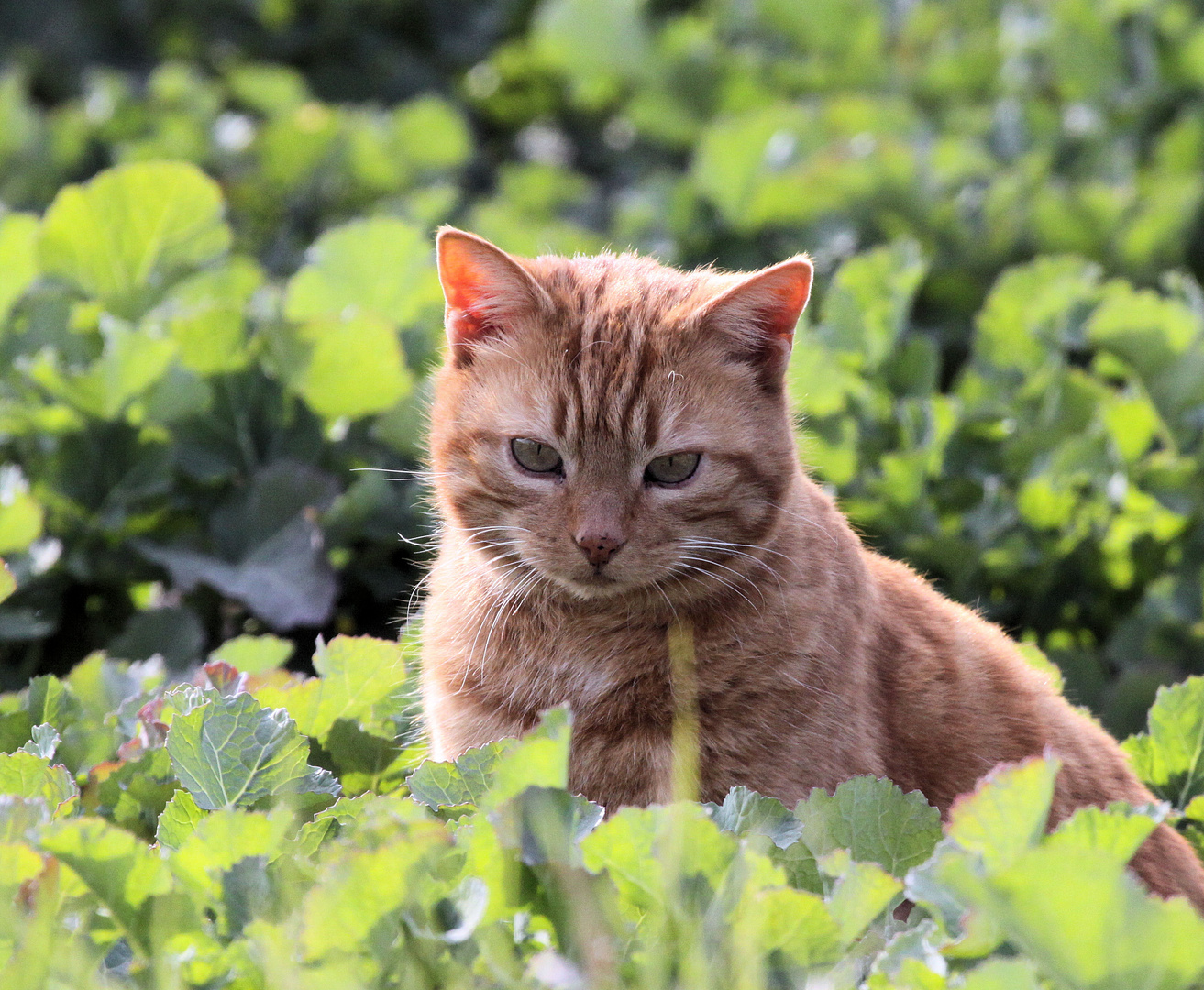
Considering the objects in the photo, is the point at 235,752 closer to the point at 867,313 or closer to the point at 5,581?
the point at 5,581

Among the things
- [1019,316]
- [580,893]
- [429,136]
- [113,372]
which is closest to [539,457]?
[580,893]

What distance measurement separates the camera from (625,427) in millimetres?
2053

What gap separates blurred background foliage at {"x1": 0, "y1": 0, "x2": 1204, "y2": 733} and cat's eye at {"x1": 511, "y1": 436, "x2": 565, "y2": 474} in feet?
1.82

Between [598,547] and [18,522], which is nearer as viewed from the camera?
[598,547]

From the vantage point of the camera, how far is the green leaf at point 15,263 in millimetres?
3080

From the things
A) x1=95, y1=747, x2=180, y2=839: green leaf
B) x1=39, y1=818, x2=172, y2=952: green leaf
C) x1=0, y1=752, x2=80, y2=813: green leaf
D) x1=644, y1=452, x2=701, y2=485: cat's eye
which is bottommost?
x1=95, y1=747, x2=180, y2=839: green leaf

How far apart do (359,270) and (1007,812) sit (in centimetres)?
232

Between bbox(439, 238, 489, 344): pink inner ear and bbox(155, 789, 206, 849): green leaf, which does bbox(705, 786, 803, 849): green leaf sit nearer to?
bbox(155, 789, 206, 849): green leaf

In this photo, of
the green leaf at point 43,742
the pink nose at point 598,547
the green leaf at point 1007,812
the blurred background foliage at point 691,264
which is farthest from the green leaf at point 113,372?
the green leaf at point 1007,812

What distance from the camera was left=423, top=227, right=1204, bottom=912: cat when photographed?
77.5 inches

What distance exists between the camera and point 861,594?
6.93 feet

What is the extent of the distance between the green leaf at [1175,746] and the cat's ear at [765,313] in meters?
0.83

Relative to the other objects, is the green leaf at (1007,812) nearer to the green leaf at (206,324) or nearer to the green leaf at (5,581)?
the green leaf at (5,581)

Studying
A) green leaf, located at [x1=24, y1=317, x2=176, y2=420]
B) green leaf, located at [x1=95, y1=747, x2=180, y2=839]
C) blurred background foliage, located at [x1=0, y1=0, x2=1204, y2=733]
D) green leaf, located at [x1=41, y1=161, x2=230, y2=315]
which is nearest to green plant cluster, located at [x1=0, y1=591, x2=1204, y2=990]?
green leaf, located at [x1=95, y1=747, x2=180, y2=839]
